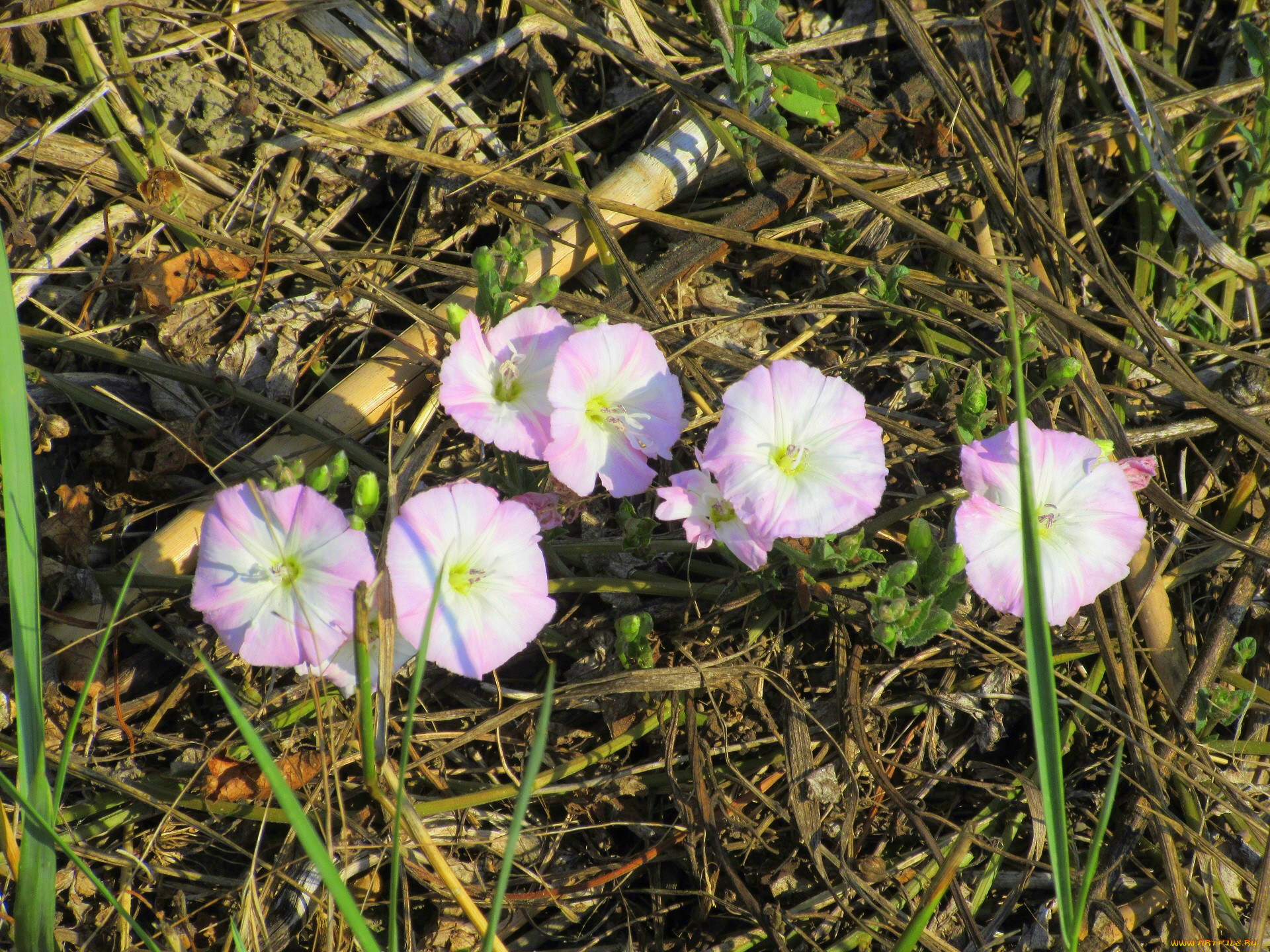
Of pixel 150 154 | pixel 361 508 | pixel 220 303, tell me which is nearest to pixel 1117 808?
pixel 361 508

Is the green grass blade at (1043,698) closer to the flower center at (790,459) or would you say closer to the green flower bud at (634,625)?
the flower center at (790,459)

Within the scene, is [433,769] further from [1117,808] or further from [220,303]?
[1117,808]

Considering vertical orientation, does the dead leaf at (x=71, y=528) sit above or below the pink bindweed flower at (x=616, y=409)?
below

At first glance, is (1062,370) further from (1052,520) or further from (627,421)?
(627,421)

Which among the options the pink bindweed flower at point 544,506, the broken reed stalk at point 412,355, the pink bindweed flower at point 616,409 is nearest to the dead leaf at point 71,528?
Answer: the broken reed stalk at point 412,355

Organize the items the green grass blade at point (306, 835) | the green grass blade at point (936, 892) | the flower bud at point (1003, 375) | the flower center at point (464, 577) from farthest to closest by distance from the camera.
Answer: the flower bud at point (1003, 375) < the flower center at point (464, 577) < the green grass blade at point (936, 892) < the green grass blade at point (306, 835)

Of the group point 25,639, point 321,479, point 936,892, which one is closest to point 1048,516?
point 936,892

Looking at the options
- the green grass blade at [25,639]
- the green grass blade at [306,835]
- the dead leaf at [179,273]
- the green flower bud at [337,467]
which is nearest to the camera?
the green grass blade at [306,835]

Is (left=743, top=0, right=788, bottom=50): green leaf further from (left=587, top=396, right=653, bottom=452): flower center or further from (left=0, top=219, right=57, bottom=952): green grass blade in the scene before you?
(left=0, top=219, right=57, bottom=952): green grass blade
